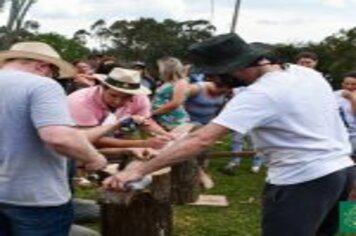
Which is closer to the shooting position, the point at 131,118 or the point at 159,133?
the point at 131,118

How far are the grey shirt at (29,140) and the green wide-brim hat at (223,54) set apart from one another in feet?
2.17

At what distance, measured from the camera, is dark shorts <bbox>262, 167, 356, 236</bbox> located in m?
3.80

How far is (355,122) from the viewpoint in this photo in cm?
823

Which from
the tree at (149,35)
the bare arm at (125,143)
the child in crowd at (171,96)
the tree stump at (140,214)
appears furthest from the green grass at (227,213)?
the tree at (149,35)

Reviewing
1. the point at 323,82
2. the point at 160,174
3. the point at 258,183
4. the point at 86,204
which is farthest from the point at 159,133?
the point at 258,183

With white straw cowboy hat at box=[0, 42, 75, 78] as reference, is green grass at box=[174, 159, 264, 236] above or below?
below

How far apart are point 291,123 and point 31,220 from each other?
1.23 metres

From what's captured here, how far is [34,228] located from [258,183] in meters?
6.10

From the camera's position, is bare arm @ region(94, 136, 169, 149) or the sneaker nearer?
bare arm @ region(94, 136, 169, 149)

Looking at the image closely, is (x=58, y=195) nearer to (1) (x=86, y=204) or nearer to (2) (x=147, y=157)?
(2) (x=147, y=157)

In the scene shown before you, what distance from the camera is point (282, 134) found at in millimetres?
3756

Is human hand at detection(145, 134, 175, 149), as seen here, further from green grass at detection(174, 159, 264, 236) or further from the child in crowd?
the child in crowd

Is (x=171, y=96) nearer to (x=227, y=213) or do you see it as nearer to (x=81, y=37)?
(x=227, y=213)

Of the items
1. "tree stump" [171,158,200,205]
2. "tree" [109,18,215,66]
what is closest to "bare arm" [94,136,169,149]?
"tree stump" [171,158,200,205]
